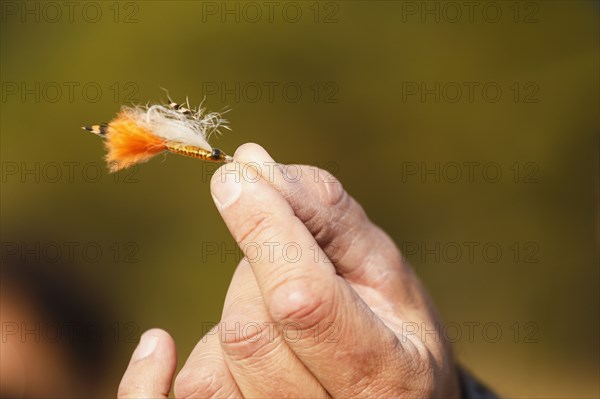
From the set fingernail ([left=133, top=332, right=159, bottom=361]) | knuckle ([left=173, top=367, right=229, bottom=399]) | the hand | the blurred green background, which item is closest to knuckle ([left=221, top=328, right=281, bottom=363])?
the hand

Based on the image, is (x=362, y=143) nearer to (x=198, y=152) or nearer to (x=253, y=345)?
(x=198, y=152)

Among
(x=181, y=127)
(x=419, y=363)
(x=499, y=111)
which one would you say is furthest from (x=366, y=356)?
(x=499, y=111)

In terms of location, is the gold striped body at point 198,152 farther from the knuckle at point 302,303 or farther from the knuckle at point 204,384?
the knuckle at point 204,384

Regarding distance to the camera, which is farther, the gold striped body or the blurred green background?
the blurred green background

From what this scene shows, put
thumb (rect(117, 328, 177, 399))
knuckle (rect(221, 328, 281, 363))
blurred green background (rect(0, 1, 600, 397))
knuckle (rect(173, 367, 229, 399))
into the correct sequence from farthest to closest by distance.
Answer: blurred green background (rect(0, 1, 600, 397)), thumb (rect(117, 328, 177, 399)), knuckle (rect(173, 367, 229, 399)), knuckle (rect(221, 328, 281, 363))

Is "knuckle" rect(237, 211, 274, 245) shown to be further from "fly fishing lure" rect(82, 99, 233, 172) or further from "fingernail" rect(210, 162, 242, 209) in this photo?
"fly fishing lure" rect(82, 99, 233, 172)

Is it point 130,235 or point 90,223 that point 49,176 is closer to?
point 90,223

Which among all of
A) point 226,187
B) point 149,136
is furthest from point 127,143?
point 226,187
